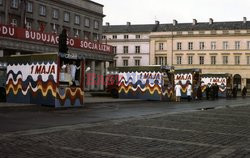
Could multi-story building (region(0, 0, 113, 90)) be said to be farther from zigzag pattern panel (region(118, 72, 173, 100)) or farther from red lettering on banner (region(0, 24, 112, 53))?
zigzag pattern panel (region(118, 72, 173, 100))

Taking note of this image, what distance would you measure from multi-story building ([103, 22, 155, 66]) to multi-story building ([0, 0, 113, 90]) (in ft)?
93.9

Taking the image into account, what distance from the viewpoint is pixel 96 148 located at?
8461 millimetres

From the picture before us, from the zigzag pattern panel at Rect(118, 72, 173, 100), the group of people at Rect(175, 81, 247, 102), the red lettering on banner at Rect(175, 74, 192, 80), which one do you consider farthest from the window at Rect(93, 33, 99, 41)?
the zigzag pattern panel at Rect(118, 72, 173, 100)

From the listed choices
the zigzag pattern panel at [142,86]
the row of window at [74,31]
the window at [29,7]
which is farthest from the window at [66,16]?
the zigzag pattern panel at [142,86]

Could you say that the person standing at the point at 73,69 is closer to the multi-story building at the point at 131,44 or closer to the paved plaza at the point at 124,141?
the paved plaza at the point at 124,141

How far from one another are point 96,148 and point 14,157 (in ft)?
5.98

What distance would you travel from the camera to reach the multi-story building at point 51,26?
147ft

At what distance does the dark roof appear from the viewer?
92412 millimetres

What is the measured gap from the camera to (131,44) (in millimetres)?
100750

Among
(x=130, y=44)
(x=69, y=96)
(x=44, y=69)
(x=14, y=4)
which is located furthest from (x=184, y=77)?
(x=130, y=44)

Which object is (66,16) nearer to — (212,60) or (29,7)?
(29,7)

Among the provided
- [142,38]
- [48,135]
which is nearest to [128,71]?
[48,135]

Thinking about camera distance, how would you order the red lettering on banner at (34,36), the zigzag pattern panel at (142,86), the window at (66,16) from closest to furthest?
the zigzag pattern panel at (142,86)
the red lettering on banner at (34,36)
the window at (66,16)

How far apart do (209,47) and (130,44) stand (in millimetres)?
20089
